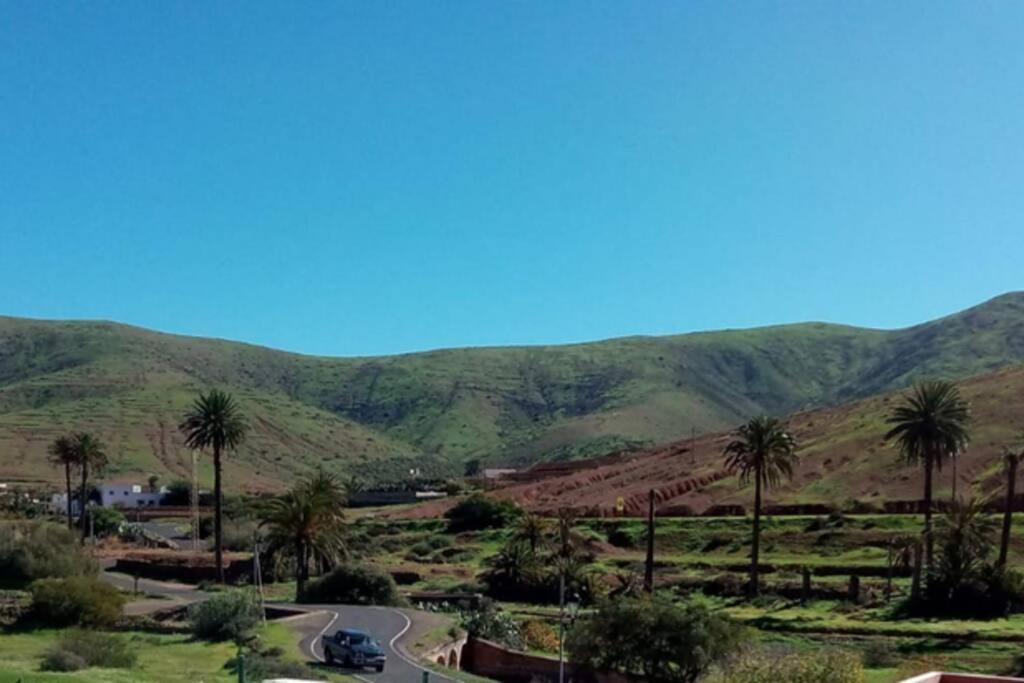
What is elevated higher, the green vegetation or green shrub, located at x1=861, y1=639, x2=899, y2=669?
the green vegetation

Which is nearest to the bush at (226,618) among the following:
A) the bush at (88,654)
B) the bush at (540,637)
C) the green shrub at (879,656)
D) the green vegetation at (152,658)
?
the green vegetation at (152,658)

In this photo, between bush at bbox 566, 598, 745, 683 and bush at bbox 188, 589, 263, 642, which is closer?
bush at bbox 566, 598, 745, 683

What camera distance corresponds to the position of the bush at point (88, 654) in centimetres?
3319

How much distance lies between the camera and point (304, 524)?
220ft

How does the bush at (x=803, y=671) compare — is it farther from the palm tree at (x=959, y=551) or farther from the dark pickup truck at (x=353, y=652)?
the palm tree at (x=959, y=551)

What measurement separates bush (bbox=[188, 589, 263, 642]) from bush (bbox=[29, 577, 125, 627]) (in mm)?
4852

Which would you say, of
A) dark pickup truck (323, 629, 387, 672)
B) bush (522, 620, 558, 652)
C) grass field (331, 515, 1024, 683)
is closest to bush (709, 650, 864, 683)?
grass field (331, 515, 1024, 683)

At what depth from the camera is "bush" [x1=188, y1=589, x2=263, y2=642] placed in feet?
150

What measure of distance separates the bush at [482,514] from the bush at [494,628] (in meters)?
55.2

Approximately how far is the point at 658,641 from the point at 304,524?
1152 inches

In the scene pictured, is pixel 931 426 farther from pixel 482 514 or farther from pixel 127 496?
pixel 127 496

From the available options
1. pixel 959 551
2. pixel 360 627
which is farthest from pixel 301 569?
pixel 959 551

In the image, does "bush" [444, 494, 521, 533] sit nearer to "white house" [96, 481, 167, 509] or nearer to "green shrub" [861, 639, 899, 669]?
"white house" [96, 481, 167, 509]

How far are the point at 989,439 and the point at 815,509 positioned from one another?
2066 centimetres
